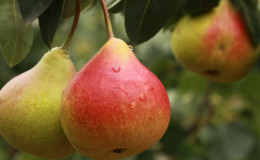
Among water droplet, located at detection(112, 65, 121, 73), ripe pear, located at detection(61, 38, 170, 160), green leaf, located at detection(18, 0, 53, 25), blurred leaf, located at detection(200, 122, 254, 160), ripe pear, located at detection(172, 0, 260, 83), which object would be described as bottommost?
blurred leaf, located at detection(200, 122, 254, 160)

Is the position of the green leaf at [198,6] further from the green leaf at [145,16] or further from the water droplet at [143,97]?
the water droplet at [143,97]

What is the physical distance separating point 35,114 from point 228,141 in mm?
1680

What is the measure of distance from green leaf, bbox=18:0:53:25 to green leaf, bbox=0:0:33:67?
0.40 ft

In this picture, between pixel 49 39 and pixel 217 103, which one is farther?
pixel 217 103

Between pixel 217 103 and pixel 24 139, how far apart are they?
7.00 ft

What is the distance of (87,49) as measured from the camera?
450cm

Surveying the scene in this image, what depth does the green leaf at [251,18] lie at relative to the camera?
6.54 ft

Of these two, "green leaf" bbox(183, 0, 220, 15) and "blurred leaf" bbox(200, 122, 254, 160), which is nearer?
"green leaf" bbox(183, 0, 220, 15)

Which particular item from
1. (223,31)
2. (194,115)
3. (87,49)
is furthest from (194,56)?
(87,49)

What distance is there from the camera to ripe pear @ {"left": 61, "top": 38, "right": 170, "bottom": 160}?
1227mm

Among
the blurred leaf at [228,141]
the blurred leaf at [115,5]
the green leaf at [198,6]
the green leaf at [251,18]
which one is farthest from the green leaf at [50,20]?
the blurred leaf at [228,141]

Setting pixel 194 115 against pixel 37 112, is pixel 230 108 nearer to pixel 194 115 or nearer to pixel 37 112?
pixel 194 115

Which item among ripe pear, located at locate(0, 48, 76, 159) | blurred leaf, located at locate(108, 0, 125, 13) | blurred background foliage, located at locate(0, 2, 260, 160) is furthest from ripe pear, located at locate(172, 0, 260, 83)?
ripe pear, located at locate(0, 48, 76, 159)

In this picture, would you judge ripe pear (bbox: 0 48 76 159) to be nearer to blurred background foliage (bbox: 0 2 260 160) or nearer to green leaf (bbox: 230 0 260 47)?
green leaf (bbox: 230 0 260 47)
